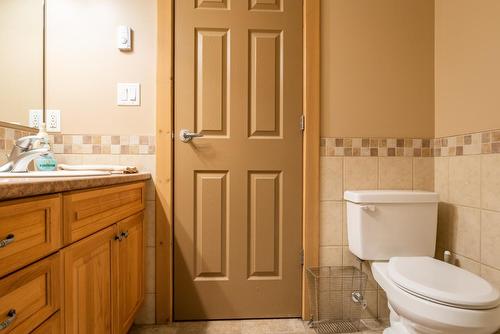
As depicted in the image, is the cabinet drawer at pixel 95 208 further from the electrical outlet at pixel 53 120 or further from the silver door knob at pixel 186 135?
the electrical outlet at pixel 53 120

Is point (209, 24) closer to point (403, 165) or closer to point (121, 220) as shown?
point (121, 220)

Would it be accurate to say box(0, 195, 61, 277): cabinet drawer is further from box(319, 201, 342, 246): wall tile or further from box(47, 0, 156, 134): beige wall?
box(319, 201, 342, 246): wall tile

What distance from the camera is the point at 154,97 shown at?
1567 mm

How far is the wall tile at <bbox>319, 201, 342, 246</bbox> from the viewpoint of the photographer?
160cm

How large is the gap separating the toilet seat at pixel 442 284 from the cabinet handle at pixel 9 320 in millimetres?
1188

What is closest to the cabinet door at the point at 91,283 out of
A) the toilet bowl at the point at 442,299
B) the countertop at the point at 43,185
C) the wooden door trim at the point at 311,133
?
the countertop at the point at 43,185

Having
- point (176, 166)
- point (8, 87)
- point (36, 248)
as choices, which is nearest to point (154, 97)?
point (176, 166)

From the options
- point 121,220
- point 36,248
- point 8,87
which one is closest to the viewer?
point 36,248

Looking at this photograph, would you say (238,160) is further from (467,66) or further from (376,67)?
(467,66)

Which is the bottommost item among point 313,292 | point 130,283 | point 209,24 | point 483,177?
point 313,292

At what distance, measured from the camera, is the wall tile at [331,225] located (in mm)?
1604

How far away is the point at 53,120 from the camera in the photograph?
1.52 metres

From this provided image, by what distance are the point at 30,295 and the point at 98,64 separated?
130 cm

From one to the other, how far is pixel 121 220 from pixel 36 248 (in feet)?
1.77
